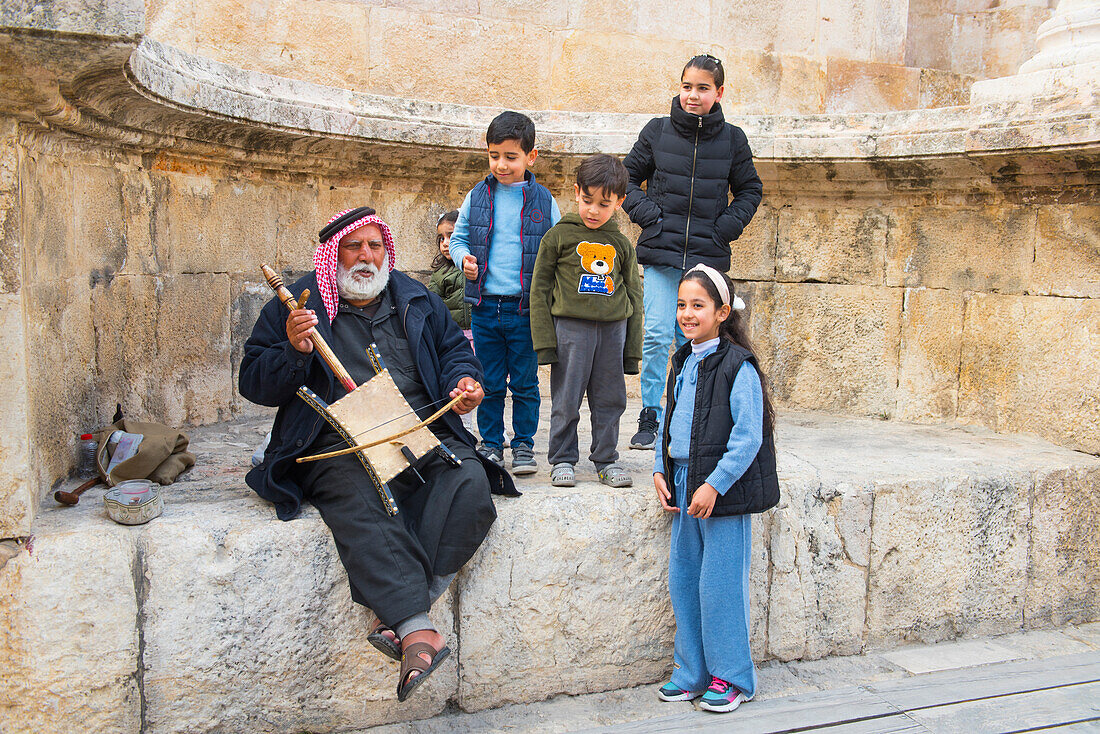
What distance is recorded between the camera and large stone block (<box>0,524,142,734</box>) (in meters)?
2.36

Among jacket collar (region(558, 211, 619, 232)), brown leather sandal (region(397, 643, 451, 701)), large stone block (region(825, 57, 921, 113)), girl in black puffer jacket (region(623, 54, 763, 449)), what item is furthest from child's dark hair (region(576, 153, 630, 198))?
large stone block (region(825, 57, 921, 113))

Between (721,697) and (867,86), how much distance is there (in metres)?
A: 4.64

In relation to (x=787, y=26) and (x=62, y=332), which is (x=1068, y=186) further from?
(x=62, y=332)

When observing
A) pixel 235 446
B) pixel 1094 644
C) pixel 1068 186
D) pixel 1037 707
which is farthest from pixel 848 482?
pixel 235 446

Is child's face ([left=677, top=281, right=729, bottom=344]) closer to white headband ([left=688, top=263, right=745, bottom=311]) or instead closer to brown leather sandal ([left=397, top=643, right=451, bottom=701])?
white headband ([left=688, top=263, right=745, bottom=311])

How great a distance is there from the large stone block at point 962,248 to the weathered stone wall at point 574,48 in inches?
64.6

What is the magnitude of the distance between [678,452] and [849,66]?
4163 millimetres

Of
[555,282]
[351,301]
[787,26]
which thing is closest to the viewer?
[351,301]

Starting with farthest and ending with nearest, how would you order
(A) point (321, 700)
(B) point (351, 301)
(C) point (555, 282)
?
1. (C) point (555, 282)
2. (B) point (351, 301)
3. (A) point (321, 700)

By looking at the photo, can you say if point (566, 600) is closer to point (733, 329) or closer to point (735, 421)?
point (735, 421)

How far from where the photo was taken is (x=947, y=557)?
3443 mm

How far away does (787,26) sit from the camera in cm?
572

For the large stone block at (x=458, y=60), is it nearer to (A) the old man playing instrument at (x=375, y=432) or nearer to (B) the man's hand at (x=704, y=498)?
(A) the old man playing instrument at (x=375, y=432)

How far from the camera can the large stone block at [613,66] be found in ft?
17.3
